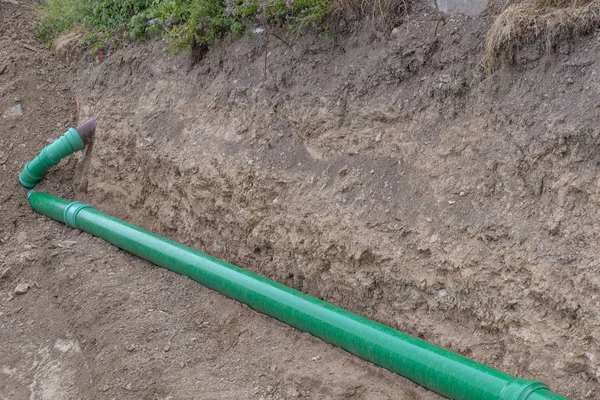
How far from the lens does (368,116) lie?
4.50 metres

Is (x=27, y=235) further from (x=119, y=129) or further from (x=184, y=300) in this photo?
(x=184, y=300)

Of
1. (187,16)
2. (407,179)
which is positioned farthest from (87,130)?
(407,179)

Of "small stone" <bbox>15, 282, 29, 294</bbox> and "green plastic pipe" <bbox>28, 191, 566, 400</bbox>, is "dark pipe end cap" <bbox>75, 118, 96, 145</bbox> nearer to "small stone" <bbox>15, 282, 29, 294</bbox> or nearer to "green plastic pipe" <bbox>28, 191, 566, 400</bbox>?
"green plastic pipe" <bbox>28, 191, 566, 400</bbox>

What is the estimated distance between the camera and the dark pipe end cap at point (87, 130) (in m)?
6.27

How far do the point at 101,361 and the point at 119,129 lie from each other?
2.36 meters

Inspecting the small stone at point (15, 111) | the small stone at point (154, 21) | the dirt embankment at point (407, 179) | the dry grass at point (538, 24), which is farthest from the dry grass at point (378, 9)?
A: the small stone at point (15, 111)

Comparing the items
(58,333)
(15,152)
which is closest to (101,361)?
(58,333)

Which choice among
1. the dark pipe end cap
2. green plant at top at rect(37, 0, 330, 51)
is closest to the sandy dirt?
the dark pipe end cap

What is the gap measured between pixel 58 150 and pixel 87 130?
303mm

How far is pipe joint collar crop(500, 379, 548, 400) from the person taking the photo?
121 inches

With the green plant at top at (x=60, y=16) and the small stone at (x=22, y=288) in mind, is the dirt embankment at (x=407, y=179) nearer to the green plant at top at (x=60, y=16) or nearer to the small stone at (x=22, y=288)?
the small stone at (x=22, y=288)

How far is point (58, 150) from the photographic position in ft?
20.3

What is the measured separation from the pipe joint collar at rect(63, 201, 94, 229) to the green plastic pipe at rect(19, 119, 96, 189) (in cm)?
62

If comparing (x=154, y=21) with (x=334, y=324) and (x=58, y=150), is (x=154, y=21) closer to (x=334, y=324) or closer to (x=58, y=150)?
(x=58, y=150)
